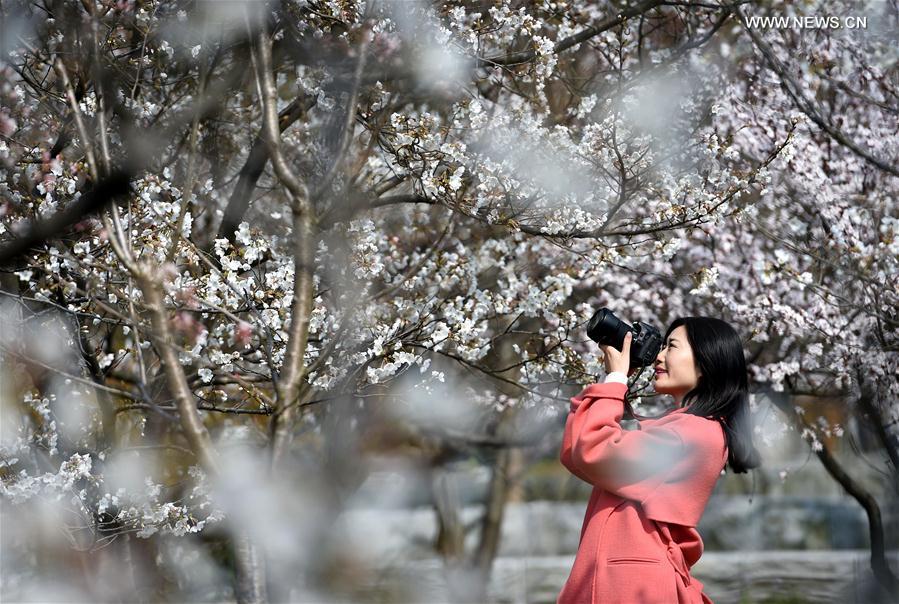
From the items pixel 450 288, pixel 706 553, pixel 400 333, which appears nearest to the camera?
pixel 400 333

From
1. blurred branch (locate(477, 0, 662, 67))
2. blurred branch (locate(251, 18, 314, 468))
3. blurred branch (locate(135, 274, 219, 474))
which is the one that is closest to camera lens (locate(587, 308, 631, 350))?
blurred branch (locate(251, 18, 314, 468))

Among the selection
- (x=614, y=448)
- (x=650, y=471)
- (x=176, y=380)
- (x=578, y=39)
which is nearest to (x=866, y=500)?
(x=578, y=39)

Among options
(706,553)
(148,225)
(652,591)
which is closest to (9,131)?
(148,225)

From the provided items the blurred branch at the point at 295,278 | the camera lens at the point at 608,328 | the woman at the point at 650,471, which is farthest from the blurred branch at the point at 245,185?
the woman at the point at 650,471

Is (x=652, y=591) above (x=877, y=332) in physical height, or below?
below

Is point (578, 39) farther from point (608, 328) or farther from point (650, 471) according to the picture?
point (650, 471)

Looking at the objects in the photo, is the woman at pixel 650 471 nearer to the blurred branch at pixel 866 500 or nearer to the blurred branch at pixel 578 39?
the blurred branch at pixel 578 39

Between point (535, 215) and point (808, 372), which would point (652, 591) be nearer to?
point (535, 215)

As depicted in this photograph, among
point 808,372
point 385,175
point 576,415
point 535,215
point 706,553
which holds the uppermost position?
point 385,175

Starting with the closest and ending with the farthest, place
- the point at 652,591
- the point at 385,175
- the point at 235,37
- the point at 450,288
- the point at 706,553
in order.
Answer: the point at 652,591 < the point at 235,37 < the point at 385,175 < the point at 450,288 < the point at 706,553

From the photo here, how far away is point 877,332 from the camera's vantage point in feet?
18.0

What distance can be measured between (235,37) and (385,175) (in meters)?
1.35

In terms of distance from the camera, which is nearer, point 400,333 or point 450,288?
point 400,333

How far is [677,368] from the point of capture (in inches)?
104
